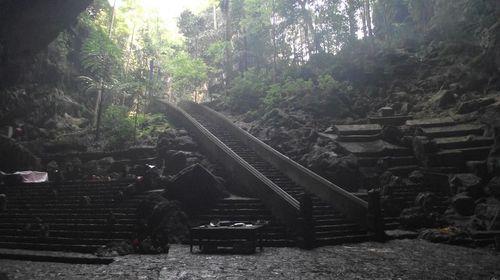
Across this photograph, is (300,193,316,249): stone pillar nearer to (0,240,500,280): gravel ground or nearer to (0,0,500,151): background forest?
(0,240,500,280): gravel ground

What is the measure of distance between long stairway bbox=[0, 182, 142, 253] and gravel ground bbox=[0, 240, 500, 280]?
2.06 metres

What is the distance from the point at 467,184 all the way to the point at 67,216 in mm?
15589

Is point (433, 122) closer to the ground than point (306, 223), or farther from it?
farther from it

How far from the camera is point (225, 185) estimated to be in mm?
15820

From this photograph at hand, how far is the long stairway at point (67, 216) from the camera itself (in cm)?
1141

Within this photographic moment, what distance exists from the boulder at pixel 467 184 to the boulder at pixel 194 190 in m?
9.33

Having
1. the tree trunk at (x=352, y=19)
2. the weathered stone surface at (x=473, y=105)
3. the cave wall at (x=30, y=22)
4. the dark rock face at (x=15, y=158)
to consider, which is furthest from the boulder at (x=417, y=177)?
the tree trunk at (x=352, y=19)

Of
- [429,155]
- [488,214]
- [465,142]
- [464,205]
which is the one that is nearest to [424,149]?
[429,155]

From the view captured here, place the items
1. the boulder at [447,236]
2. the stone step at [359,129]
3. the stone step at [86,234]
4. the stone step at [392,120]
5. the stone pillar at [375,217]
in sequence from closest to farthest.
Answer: the boulder at [447,236] < the stone pillar at [375,217] < the stone step at [86,234] < the stone step at [359,129] < the stone step at [392,120]

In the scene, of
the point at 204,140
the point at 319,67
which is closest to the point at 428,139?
the point at 204,140

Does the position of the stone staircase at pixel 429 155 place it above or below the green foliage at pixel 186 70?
below

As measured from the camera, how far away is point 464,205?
12.8 meters

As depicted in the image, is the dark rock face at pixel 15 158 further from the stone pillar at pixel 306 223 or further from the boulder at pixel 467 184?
the boulder at pixel 467 184

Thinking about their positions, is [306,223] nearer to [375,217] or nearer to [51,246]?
[375,217]
